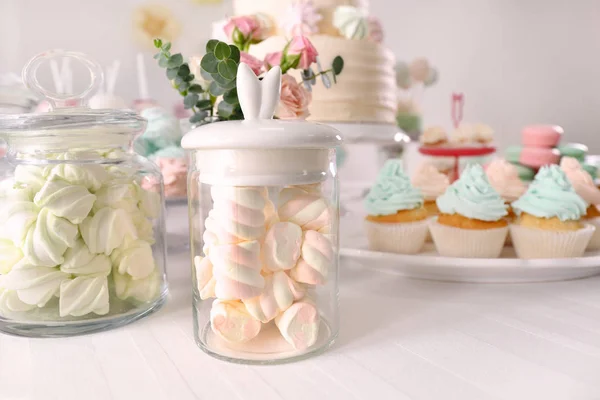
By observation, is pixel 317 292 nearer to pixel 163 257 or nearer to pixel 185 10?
pixel 163 257

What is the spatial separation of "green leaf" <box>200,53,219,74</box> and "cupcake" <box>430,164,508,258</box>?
46 centimetres

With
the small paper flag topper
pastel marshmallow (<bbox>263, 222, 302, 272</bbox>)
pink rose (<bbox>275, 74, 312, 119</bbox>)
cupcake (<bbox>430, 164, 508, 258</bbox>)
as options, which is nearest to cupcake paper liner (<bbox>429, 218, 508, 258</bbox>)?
cupcake (<bbox>430, 164, 508, 258</bbox>)

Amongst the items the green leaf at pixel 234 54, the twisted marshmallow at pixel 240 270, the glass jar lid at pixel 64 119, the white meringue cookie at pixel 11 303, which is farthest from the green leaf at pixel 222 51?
the white meringue cookie at pixel 11 303

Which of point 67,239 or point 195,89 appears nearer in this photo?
point 67,239

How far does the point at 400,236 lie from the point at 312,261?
397 millimetres

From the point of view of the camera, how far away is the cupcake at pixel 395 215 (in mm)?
875

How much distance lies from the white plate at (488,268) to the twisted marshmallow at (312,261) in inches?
11.4

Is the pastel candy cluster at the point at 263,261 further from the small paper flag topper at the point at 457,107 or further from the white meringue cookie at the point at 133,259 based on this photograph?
the small paper flag topper at the point at 457,107

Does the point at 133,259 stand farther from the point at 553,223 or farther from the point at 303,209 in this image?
the point at 553,223

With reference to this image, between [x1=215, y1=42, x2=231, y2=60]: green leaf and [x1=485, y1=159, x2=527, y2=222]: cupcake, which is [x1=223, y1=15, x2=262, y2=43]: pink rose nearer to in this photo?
[x1=215, y1=42, x2=231, y2=60]: green leaf

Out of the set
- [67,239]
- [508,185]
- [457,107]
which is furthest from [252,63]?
[457,107]

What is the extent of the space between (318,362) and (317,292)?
10 cm

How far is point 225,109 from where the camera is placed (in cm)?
67

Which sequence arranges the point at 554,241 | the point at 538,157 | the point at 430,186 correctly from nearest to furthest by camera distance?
1. the point at 554,241
2. the point at 430,186
3. the point at 538,157
